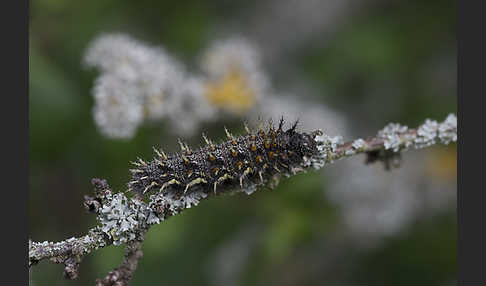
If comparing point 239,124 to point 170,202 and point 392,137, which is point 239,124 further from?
point 170,202

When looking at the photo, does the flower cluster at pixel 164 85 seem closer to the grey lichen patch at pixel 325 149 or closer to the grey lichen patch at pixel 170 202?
the grey lichen patch at pixel 170 202

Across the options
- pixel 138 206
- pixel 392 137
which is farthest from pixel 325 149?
pixel 138 206

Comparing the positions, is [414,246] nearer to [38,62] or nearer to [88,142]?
[88,142]

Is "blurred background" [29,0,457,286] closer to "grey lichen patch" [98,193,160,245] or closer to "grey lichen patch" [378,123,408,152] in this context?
"grey lichen patch" [98,193,160,245]

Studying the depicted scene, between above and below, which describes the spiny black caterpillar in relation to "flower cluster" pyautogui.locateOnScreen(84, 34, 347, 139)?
below

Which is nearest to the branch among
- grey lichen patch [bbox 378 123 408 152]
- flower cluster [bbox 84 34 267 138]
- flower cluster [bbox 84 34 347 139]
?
grey lichen patch [bbox 378 123 408 152]

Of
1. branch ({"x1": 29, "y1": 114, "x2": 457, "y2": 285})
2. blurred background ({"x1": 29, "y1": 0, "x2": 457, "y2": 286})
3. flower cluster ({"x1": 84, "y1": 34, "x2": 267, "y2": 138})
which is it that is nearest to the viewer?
→ branch ({"x1": 29, "y1": 114, "x2": 457, "y2": 285})
